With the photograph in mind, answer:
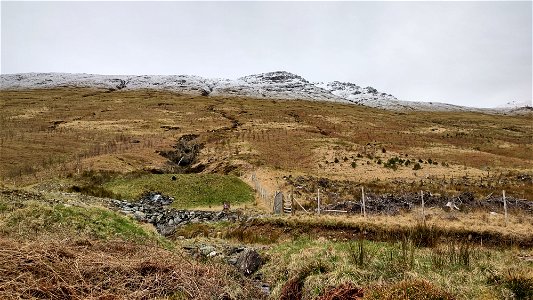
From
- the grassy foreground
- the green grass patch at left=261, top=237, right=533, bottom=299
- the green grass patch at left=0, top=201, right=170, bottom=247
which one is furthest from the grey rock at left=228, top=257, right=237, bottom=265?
Result: the green grass patch at left=0, top=201, right=170, bottom=247

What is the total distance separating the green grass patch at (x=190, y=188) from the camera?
33.8 m

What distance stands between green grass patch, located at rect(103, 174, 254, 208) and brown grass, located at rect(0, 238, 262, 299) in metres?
23.0

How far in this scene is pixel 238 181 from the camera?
128ft

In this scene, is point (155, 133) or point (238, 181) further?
point (155, 133)

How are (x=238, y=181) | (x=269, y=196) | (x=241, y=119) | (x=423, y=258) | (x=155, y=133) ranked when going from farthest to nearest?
(x=241, y=119) → (x=155, y=133) → (x=238, y=181) → (x=269, y=196) → (x=423, y=258)

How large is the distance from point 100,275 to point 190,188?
91.6 ft

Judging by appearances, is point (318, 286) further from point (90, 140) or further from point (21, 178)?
point (90, 140)

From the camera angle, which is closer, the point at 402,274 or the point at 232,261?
the point at 402,274

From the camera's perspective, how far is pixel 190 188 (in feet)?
119

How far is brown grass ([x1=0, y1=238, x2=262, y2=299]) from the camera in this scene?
7.56 m

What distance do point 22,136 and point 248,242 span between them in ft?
184

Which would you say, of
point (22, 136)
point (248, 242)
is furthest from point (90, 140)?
point (248, 242)

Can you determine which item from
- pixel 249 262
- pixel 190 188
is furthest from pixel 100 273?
pixel 190 188

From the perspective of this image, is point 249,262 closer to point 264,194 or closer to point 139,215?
point 139,215
